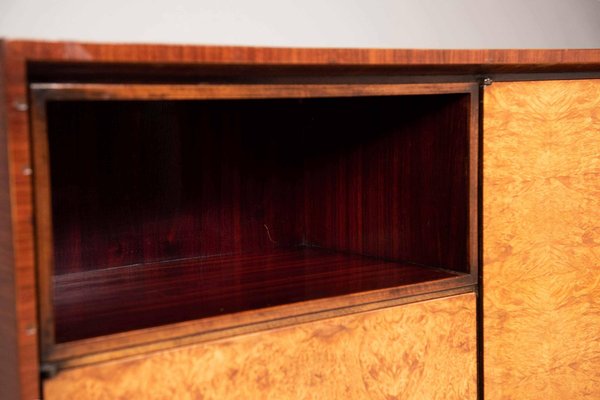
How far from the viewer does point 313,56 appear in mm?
1069

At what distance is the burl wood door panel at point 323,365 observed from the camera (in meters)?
1.01

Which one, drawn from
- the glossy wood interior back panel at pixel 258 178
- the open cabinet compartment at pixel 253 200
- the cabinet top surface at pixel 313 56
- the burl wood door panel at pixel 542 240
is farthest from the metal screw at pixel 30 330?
the burl wood door panel at pixel 542 240

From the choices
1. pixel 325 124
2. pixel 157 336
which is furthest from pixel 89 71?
pixel 325 124

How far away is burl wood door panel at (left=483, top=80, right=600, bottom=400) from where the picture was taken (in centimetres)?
133

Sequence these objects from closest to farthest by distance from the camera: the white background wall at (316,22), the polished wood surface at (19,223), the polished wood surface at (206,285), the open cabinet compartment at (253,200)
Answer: the polished wood surface at (19,223) < the polished wood surface at (206,285) < the open cabinet compartment at (253,200) < the white background wall at (316,22)

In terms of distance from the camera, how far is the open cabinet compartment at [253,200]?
1294mm

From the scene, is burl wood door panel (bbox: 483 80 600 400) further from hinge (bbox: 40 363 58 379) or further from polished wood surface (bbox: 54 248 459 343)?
hinge (bbox: 40 363 58 379)

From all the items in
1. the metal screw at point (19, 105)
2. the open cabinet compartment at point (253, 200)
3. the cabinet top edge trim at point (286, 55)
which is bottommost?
the open cabinet compartment at point (253, 200)

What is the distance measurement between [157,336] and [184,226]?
1.77ft

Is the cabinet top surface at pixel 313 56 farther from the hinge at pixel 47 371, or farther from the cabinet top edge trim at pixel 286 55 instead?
the hinge at pixel 47 371

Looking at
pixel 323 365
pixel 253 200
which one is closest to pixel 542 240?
pixel 323 365

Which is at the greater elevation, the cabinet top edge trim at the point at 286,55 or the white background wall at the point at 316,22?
the white background wall at the point at 316,22

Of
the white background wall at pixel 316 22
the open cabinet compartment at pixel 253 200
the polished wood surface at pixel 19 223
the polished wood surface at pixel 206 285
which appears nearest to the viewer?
the polished wood surface at pixel 19 223

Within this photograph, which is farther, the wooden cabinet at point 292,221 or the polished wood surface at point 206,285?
the polished wood surface at point 206,285
